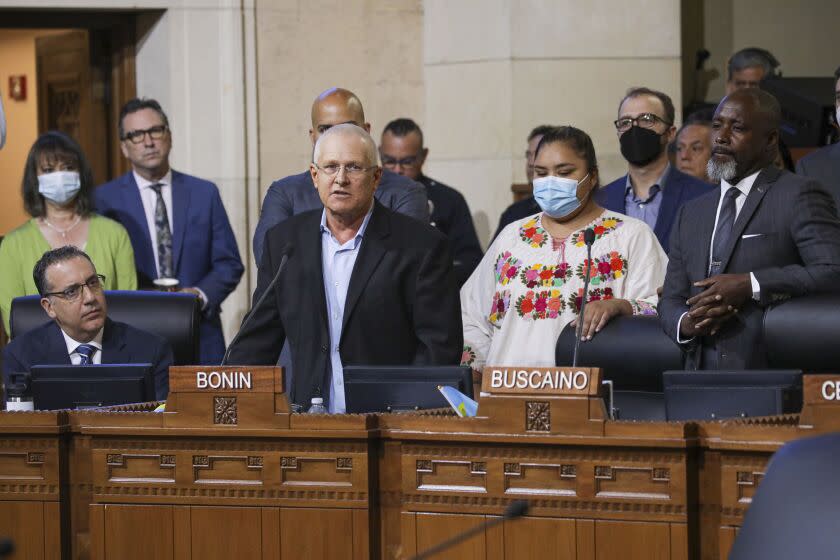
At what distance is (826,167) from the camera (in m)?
4.83

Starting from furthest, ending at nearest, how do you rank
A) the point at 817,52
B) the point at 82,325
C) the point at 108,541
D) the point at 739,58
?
the point at 817,52, the point at 739,58, the point at 82,325, the point at 108,541

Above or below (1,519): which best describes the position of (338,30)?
above

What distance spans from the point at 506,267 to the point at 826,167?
1119 millimetres

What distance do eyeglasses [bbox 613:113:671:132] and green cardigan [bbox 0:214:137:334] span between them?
5.94 feet

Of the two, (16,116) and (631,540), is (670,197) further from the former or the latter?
(16,116)

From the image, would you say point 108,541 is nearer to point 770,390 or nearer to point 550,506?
point 550,506

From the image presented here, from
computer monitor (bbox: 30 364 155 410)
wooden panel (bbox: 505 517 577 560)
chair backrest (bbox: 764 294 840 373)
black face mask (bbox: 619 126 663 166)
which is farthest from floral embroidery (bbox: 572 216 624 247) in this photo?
wooden panel (bbox: 505 517 577 560)

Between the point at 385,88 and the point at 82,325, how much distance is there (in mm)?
3359

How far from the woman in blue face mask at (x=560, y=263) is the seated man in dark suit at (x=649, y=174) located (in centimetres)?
70

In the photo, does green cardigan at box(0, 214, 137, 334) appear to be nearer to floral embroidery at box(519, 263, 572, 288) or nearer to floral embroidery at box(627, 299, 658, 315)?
floral embroidery at box(519, 263, 572, 288)

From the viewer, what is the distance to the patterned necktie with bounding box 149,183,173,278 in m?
5.80

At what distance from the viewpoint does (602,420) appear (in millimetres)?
3104

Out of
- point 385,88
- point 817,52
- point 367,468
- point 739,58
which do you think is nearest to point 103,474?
point 367,468

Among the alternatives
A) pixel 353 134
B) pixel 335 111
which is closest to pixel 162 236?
pixel 335 111
